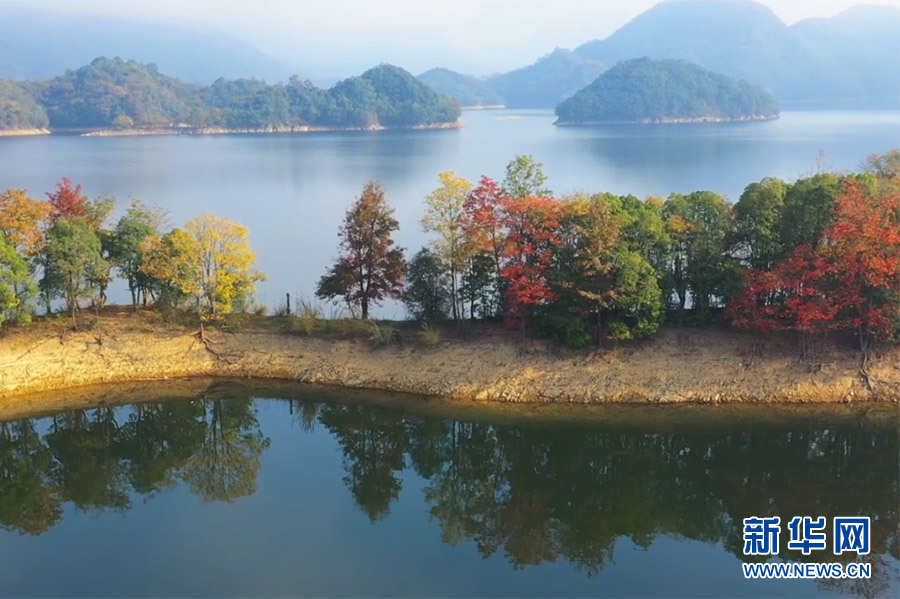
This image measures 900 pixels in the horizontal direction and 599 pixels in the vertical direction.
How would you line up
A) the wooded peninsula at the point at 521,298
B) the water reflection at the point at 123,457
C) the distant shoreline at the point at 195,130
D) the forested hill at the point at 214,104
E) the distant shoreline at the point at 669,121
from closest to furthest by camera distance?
the water reflection at the point at 123,457
the wooded peninsula at the point at 521,298
the distant shoreline at the point at 195,130
the forested hill at the point at 214,104
the distant shoreline at the point at 669,121

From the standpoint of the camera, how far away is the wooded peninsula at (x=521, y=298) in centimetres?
1777

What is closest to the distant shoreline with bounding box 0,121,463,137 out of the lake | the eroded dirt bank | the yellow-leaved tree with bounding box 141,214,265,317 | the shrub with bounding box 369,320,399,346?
the lake

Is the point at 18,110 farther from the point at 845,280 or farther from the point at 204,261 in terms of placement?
the point at 845,280

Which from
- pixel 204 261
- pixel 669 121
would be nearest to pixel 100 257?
pixel 204 261

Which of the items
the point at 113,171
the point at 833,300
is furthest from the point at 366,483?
the point at 113,171

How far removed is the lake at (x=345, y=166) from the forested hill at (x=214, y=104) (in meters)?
Result: 15.1

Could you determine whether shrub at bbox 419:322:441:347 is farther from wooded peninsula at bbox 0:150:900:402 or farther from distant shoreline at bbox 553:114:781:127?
distant shoreline at bbox 553:114:781:127

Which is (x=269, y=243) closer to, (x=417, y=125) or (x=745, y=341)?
(x=745, y=341)

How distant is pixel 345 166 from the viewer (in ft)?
212

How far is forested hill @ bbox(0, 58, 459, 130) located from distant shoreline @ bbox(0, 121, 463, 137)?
0.52m

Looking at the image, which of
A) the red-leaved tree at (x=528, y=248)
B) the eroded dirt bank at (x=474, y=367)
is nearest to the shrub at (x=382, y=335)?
the eroded dirt bank at (x=474, y=367)

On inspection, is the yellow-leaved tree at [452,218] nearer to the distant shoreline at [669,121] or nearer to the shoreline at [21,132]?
the distant shoreline at [669,121]

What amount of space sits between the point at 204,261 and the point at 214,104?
130899 mm

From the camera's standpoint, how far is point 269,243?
34.1 m
